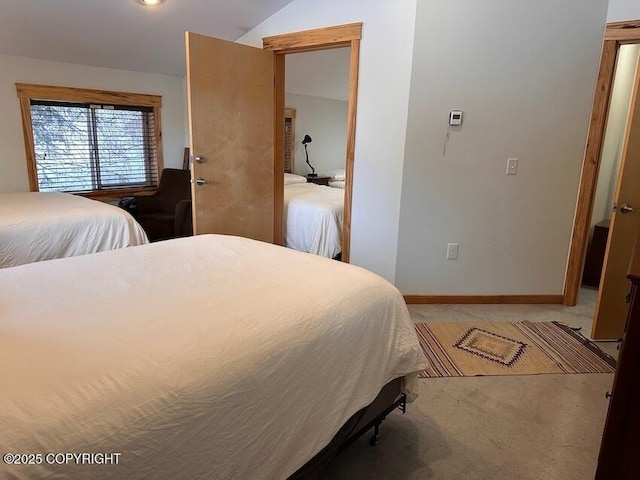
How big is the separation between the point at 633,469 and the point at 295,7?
3.60m

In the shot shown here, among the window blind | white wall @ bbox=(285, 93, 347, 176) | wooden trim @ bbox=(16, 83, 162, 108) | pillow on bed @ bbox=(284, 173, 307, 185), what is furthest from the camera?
white wall @ bbox=(285, 93, 347, 176)

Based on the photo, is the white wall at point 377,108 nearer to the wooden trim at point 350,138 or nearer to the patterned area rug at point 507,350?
the wooden trim at point 350,138

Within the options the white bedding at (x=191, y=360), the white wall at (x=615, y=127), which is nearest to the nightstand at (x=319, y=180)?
the white wall at (x=615, y=127)

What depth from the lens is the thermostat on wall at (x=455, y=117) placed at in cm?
312

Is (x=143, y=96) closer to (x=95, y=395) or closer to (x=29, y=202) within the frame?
(x=29, y=202)

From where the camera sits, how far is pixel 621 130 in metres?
4.06

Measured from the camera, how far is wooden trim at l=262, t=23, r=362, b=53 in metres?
3.25

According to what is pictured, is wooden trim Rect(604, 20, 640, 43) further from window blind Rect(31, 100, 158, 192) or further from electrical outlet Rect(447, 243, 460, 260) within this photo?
window blind Rect(31, 100, 158, 192)

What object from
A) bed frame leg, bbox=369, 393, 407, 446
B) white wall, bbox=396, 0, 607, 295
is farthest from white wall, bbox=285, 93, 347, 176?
bed frame leg, bbox=369, 393, 407, 446

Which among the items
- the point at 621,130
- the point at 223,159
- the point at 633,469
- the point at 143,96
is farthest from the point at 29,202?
the point at 621,130

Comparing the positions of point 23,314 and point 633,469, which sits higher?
point 23,314

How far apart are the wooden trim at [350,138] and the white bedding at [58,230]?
1622mm

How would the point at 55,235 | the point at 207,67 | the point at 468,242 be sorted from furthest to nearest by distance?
1. the point at 468,242
2. the point at 207,67
3. the point at 55,235

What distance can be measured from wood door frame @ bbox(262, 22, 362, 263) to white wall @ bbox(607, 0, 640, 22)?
69.1 inches
